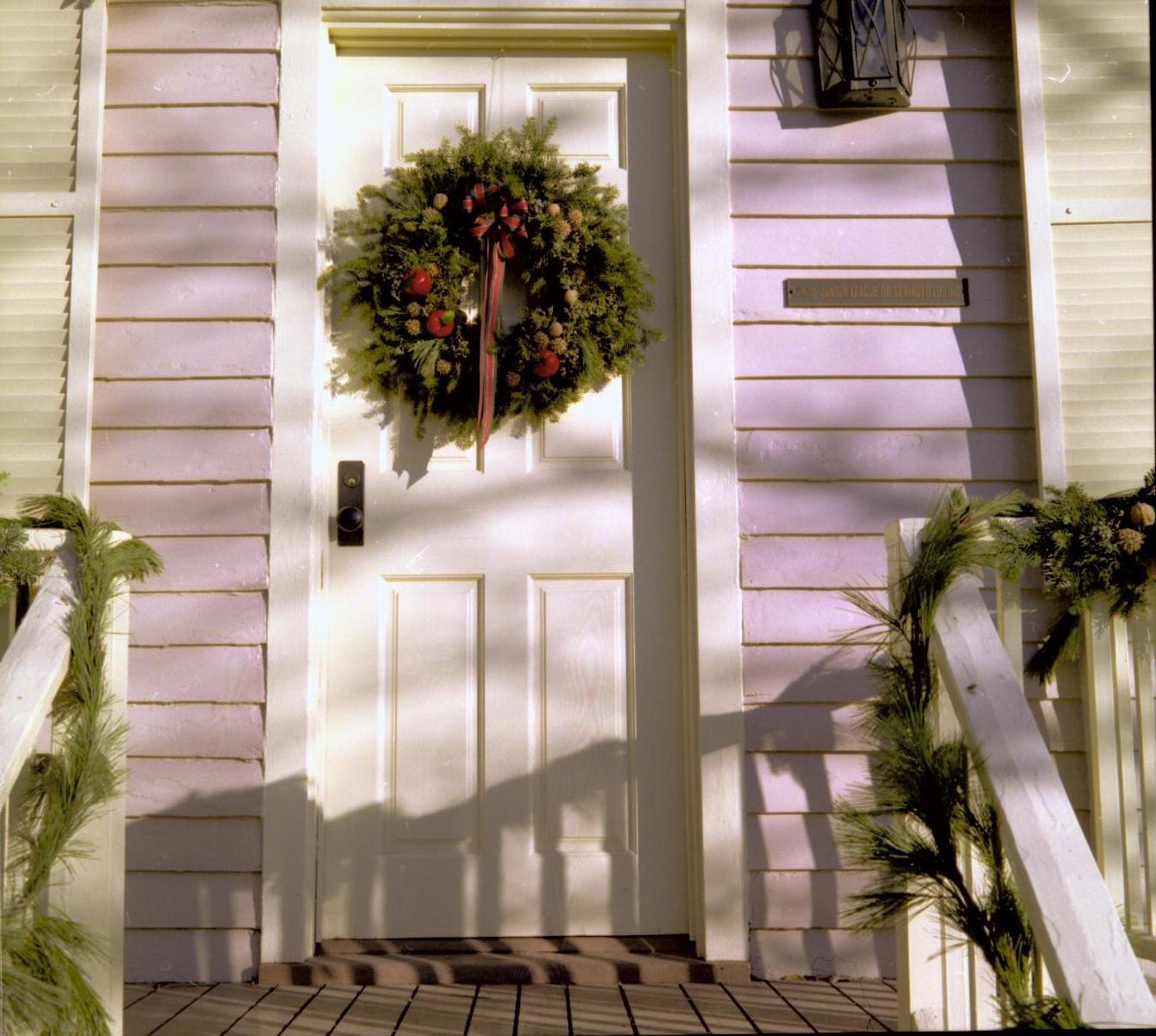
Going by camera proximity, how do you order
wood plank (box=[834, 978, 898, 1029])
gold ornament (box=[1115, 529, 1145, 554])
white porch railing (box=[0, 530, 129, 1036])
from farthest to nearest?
wood plank (box=[834, 978, 898, 1029])
gold ornament (box=[1115, 529, 1145, 554])
white porch railing (box=[0, 530, 129, 1036])

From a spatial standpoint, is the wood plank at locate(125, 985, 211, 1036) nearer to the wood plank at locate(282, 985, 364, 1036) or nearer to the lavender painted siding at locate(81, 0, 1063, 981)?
the lavender painted siding at locate(81, 0, 1063, 981)

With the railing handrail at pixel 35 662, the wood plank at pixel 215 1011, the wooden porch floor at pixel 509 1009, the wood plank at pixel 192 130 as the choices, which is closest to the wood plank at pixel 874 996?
the wooden porch floor at pixel 509 1009

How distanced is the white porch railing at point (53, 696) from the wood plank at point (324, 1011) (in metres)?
0.35

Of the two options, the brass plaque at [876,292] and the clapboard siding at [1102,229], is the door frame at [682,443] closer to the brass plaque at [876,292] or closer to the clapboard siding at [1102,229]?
the brass plaque at [876,292]

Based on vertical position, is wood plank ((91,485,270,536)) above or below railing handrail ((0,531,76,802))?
above

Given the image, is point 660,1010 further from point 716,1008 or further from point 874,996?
point 874,996

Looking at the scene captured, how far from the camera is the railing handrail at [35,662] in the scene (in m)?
1.63

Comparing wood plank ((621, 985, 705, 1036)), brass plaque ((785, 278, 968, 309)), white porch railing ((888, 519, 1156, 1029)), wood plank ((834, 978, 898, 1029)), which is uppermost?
brass plaque ((785, 278, 968, 309))

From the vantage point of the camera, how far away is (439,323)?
261 centimetres

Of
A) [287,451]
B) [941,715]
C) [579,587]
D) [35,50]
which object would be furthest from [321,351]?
[941,715]

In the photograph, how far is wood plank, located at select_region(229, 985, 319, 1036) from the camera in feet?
6.95

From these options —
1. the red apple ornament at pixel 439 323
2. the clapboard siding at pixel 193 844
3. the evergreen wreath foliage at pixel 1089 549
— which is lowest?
the clapboard siding at pixel 193 844

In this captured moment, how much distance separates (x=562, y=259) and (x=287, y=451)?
757 mm

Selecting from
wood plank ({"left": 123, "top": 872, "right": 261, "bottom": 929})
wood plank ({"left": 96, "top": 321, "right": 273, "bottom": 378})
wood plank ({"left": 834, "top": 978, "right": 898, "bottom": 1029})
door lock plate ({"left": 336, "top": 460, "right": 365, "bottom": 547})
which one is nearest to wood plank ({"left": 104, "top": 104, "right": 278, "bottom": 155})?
wood plank ({"left": 96, "top": 321, "right": 273, "bottom": 378})
